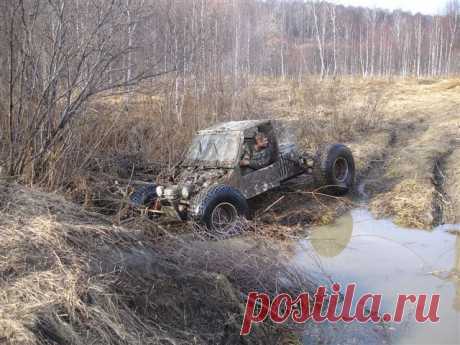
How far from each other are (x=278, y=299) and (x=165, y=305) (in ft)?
3.40

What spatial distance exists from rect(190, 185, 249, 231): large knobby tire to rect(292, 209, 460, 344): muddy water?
3.41 feet

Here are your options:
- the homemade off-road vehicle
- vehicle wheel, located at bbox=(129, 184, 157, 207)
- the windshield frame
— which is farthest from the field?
the windshield frame

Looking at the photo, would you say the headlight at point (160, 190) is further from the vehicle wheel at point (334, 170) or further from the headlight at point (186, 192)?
the vehicle wheel at point (334, 170)

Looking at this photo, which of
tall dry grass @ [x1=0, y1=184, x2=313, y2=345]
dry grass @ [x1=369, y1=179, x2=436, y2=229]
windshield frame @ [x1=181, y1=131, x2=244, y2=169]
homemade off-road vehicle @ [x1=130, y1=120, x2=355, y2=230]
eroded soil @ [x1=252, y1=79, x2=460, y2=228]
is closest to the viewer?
tall dry grass @ [x1=0, y1=184, x2=313, y2=345]

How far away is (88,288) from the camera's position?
11.3 feet

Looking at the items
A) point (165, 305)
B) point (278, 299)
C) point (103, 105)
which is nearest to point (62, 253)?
point (165, 305)

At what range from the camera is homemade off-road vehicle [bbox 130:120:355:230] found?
669 cm

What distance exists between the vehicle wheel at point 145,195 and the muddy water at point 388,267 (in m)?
2.40

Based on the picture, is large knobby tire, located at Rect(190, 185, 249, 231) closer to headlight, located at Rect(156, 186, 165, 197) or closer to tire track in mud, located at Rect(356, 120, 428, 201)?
headlight, located at Rect(156, 186, 165, 197)

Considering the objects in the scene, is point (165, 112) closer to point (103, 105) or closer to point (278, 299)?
point (103, 105)

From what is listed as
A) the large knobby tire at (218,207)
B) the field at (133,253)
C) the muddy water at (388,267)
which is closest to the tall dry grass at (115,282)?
the field at (133,253)

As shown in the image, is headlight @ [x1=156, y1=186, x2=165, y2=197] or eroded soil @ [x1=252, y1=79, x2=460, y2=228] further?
eroded soil @ [x1=252, y1=79, x2=460, y2=228]

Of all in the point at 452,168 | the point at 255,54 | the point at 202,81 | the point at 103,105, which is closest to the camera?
the point at 103,105

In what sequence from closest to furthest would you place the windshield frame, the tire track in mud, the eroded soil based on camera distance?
the windshield frame < the eroded soil < the tire track in mud
